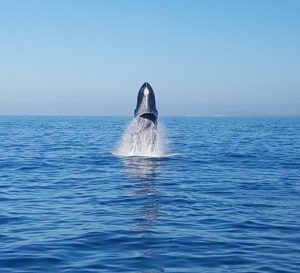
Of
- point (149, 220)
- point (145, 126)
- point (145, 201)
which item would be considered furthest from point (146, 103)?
point (149, 220)

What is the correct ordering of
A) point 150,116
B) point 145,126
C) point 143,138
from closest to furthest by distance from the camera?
point 150,116 → point 145,126 → point 143,138

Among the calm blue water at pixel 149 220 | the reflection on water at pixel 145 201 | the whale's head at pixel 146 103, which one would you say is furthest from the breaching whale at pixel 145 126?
the calm blue water at pixel 149 220

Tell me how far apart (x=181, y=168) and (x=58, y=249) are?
1644 cm

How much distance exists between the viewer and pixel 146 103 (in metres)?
29.7

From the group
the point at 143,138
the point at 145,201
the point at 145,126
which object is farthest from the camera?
the point at 143,138

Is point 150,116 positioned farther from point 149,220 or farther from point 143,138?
point 149,220

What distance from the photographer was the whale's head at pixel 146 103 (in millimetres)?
29578

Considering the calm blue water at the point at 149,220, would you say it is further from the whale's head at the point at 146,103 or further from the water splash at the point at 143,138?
the water splash at the point at 143,138

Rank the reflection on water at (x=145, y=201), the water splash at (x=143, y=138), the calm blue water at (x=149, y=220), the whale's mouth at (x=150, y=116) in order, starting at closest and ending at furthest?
the calm blue water at (x=149, y=220), the reflection on water at (x=145, y=201), the whale's mouth at (x=150, y=116), the water splash at (x=143, y=138)

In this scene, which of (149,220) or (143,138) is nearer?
(149,220)

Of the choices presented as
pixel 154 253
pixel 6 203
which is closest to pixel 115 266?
pixel 154 253

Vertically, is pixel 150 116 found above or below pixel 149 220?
above

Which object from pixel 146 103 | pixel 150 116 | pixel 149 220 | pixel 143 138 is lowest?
pixel 149 220

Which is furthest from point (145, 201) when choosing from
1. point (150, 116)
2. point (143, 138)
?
point (143, 138)
